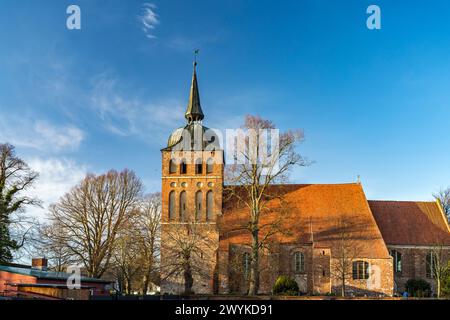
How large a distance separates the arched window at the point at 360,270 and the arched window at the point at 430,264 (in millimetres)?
5999

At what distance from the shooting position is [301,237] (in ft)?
133

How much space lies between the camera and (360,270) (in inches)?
1522

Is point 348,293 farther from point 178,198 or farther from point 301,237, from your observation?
point 178,198

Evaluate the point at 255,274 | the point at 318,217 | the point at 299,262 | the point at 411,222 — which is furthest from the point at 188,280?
the point at 411,222

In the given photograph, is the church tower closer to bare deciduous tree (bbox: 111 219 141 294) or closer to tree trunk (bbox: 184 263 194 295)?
tree trunk (bbox: 184 263 194 295)

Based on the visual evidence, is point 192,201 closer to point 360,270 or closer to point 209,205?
point 209,205

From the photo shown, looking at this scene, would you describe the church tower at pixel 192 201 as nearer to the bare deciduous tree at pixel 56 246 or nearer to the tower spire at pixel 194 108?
the tower spire at pixel 194 108

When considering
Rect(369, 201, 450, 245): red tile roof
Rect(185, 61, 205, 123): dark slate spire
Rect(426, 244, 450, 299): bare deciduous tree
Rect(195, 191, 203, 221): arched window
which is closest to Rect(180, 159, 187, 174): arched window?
Rect(195, 191, 203, 221): arched window

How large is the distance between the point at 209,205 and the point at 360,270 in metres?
13.5

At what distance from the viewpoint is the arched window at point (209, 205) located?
42094 mm

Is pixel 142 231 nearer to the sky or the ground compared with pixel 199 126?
nearer to the ground

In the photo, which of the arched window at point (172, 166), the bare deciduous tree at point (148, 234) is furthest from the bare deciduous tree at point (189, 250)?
the arched window at point (172, 166)
